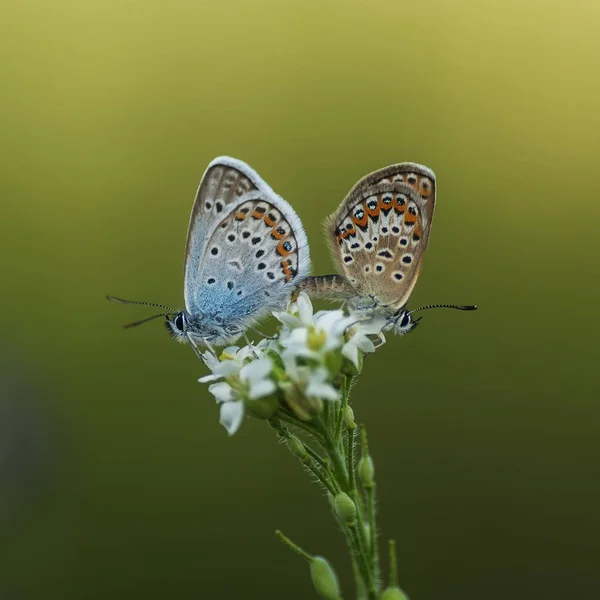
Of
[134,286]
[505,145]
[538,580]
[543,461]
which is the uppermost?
[505,145]

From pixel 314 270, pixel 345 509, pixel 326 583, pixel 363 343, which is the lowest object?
pixel 314 270

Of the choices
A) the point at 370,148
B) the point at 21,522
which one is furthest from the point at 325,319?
the point at 370,148

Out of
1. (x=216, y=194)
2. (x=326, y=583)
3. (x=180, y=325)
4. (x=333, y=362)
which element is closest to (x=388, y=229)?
(x=216, y=194)

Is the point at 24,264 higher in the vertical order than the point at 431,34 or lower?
lower

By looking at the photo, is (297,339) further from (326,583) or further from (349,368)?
(326,583)

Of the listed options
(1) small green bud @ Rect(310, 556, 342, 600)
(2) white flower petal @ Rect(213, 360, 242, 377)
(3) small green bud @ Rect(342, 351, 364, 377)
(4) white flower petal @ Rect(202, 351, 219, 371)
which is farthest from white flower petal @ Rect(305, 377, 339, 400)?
(4) white flower petal @ Rect(202, 351, 219, 371)

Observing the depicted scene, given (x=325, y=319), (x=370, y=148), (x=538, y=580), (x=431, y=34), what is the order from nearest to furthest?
(x=325, y=319), (x=538, y=580), (x=370, y=148), (x=431, y=34)

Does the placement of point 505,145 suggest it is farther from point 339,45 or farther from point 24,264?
point 24,264
